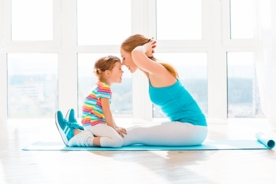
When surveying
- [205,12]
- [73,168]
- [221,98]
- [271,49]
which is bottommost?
[73,168]

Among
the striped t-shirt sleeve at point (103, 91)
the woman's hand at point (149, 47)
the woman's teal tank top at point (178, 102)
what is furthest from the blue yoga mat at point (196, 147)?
the woman's hand at point (149, 47)

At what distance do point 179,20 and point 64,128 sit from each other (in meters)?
2.25

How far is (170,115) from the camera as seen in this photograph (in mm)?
2572

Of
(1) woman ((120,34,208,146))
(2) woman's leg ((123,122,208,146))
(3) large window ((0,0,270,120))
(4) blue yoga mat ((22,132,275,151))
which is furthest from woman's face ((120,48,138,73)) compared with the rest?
(3) large window ((0,0,270,120))

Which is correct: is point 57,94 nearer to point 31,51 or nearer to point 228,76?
point 31,51

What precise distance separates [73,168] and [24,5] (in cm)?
299

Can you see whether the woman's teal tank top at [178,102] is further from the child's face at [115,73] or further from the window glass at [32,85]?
the window glass at [32,85]

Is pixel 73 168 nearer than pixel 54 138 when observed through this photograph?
Yes

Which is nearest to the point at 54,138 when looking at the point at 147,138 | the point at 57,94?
the point at 147,138

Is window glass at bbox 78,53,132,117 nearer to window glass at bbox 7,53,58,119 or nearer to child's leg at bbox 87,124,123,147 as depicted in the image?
window glass at bbox 7,53,58,119

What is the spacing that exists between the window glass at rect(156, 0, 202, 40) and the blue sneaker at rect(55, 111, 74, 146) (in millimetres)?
2016

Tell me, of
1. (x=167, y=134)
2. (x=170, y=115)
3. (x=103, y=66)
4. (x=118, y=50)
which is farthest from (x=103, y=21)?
(x=167, y=134)

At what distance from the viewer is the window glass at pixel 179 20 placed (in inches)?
170

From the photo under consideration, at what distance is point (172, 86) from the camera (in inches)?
98.3
